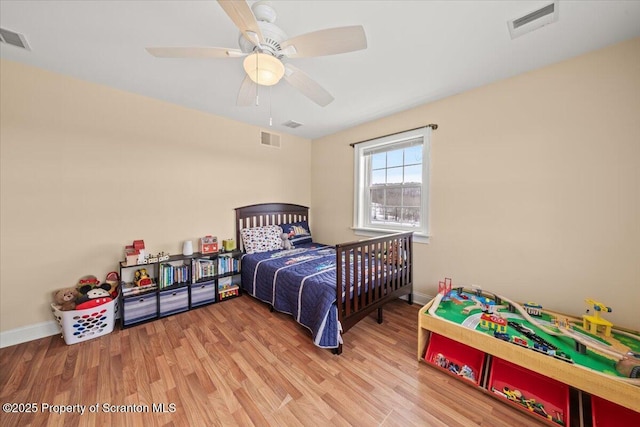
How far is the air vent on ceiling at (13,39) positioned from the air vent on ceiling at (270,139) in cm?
223

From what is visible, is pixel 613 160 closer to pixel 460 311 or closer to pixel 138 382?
pixel 460 311

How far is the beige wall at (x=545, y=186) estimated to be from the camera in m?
1.65

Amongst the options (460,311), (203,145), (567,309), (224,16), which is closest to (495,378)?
(460,311)

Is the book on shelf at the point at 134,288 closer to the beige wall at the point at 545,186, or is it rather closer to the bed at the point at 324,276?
the bed at the point at 324,276

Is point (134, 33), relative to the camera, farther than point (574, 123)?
No

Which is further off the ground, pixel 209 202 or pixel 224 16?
pixel 224 16

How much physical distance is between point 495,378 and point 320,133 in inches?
140

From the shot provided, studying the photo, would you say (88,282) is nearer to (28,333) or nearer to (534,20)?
(28,333)

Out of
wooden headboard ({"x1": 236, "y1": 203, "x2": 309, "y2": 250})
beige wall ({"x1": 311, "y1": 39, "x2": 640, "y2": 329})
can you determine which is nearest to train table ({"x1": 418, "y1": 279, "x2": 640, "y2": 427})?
beige wall ({"x1": 311, "y1": 39, "x2": 640, "y2": 329})

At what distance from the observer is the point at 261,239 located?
325 centimetres

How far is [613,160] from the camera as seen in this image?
1670 mm

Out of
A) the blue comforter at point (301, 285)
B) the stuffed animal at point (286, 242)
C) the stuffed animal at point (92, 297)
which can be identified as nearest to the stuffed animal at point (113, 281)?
the stuffed animal at point (92, 297)

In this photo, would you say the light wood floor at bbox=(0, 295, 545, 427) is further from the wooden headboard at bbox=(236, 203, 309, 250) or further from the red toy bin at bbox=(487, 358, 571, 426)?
the wooden headboard at bbox=(236, 203, 309, 250)

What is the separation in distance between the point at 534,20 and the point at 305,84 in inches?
61.4
